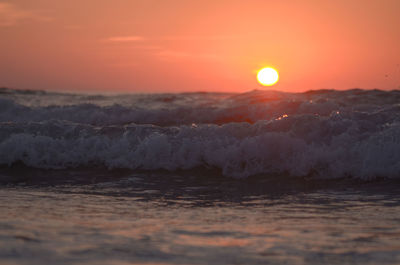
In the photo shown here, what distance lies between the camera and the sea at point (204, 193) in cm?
394

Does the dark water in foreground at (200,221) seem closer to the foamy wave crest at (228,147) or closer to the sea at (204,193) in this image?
the sea at (204,193)

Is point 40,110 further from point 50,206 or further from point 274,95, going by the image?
point 50,206

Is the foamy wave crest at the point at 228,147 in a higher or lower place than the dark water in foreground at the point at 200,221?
higher

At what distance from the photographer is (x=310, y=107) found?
46.8ft

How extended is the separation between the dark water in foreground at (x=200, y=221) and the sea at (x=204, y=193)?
13mm

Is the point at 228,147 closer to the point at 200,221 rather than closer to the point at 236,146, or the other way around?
the point at 236,146

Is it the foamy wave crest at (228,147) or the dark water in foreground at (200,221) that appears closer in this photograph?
the dark water in foreground at (200,221)

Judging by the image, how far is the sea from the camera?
394 cm

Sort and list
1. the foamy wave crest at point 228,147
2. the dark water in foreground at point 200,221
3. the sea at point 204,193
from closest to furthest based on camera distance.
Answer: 1. the dark water in foreground at point 200,221
2. the sea at point 204,193
3. the foamy wave crest at point 228,147

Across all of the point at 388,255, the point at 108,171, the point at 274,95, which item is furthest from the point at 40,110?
the point at 388,255

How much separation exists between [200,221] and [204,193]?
1814 mm

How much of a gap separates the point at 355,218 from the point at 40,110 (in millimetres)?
14509

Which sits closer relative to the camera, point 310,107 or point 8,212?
point 8,212

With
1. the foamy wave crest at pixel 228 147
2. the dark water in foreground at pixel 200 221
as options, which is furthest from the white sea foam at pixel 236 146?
the dark water in foreground at pixel 200 221
